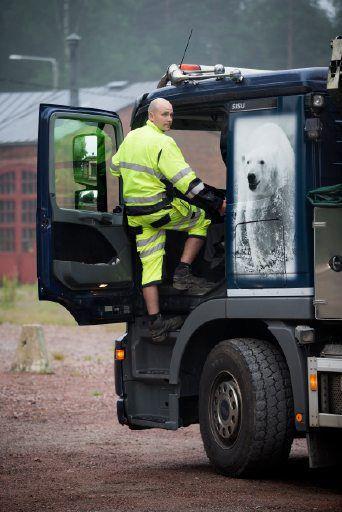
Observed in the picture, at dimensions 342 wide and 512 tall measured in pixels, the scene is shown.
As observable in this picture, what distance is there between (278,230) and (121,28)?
63.1 metres

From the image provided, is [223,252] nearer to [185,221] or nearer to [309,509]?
[185,221]

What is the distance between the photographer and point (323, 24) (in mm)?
62750

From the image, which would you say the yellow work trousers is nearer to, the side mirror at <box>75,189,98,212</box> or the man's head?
the side mirror at <box>75,189,98,212</box>

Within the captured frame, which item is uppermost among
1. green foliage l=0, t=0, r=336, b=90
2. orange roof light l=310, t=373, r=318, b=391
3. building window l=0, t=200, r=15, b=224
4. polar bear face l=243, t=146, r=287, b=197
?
green foliage l=0, t=0, r=336, b=90

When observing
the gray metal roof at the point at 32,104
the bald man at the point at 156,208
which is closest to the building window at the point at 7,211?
the gray metal roof at the point at 32,104

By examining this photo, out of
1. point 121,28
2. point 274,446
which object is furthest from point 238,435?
point 121,28

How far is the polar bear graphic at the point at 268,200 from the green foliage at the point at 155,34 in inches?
2011

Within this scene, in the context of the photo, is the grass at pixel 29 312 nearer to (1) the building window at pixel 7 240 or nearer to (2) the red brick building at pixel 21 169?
(2) the red brick building at pixel 21 169

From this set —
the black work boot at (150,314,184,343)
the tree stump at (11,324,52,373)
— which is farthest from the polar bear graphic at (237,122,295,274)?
the tree stump at (11,324,52,373)

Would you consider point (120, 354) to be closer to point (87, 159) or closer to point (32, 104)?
point (87, 159)

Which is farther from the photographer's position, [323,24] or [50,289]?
[323,24]

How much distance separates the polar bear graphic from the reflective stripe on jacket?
1.59 feet

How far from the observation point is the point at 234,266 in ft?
28.5

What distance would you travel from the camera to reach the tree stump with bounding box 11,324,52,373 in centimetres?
1731
